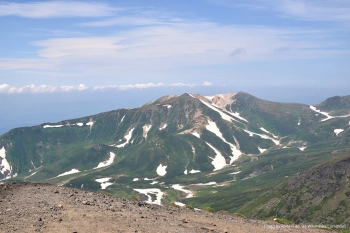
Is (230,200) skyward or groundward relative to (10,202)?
groundward

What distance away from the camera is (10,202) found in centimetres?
2750

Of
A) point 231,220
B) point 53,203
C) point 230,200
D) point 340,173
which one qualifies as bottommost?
point 230,200

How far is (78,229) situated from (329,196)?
120 meters

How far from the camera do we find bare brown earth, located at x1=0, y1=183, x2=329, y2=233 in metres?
22.7

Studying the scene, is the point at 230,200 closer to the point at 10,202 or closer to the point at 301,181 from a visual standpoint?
the point at 301,181

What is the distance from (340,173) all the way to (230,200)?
7894 cm

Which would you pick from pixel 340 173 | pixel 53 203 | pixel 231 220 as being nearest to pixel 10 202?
pixel 53 203

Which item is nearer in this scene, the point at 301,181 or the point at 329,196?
the point at 329,196

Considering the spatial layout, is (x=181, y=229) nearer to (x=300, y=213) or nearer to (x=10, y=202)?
(x=10, y=202)

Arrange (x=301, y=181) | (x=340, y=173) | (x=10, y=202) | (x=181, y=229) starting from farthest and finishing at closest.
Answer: (x=301, y=181)
(x=340, y=173)
(x=10, y=202)
(x=181, y=229)

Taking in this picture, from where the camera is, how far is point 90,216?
24.7m

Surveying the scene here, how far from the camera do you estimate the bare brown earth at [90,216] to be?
22.7 meters

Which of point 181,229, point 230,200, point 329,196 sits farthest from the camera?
point 230,200

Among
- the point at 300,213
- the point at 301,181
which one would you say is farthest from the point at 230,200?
the point at 300,213
